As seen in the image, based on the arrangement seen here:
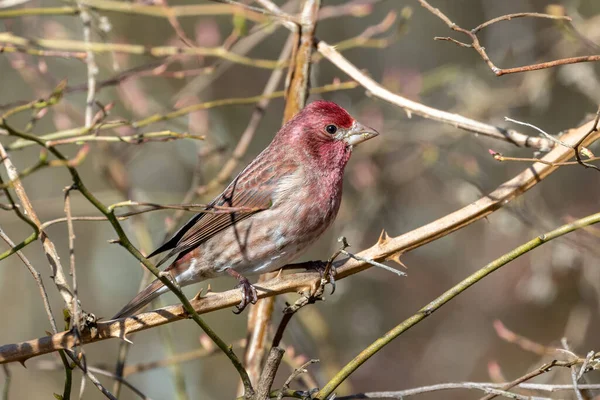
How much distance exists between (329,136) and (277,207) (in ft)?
2.04

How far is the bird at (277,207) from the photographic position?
15.8 ft

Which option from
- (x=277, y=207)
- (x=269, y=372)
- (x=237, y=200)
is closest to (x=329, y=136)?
(x=277, y=207)

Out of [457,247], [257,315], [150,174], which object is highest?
[150,174]

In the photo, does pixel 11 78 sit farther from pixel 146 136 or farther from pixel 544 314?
pixel 544 314

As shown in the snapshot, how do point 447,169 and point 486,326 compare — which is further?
point 486,326

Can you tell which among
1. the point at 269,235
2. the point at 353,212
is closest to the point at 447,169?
the point at 353,212

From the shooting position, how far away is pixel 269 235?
4816 mm

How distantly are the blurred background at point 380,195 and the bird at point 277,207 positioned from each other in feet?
2.90

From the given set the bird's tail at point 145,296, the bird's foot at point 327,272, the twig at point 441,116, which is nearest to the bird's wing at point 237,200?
the bird's tail at point 145,296

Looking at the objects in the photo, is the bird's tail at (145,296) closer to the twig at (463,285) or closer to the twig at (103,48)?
the twig at (103,48)

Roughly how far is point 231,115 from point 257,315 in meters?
5.68

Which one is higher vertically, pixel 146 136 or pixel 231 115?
pixel 231 115

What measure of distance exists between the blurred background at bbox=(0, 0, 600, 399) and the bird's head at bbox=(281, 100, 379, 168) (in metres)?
1.07

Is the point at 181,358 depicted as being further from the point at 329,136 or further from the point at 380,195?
the point at 380,195
